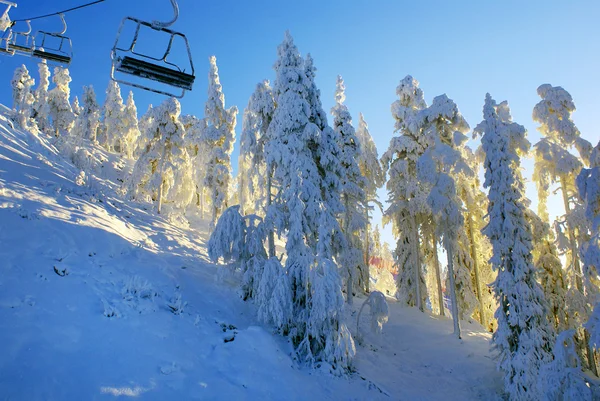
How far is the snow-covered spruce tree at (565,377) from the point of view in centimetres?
809

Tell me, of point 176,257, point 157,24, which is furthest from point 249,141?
point 157,24

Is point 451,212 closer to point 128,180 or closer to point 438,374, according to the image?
point 438,374

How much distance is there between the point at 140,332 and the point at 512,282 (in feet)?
45.4

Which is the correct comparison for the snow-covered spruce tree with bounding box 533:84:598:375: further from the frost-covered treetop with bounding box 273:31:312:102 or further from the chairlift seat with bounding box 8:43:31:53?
the chairlift seat with bounding box 8:43:31:53

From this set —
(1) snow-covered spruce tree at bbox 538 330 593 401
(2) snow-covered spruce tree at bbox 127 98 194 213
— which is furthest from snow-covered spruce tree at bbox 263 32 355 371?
(2) snow-covered spruce tree at bbox 127 98 194 213

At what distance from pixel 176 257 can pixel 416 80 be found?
2004cm

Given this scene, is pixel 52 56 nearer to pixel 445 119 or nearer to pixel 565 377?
pixel 565 377

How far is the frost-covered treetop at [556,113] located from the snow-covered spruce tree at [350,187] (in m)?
10.4

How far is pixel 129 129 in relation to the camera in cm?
5688

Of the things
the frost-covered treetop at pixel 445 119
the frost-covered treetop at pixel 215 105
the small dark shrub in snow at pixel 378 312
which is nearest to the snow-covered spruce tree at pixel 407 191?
the frost-covered treetop at pixel 445 119

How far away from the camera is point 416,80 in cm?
2558

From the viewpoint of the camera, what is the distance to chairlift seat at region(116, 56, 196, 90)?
6613 millimetres

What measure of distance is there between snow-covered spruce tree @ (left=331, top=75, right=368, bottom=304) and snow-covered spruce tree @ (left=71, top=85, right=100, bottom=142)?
4245 centimetres

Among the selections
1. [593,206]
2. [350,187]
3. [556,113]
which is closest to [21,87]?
[350,187]
